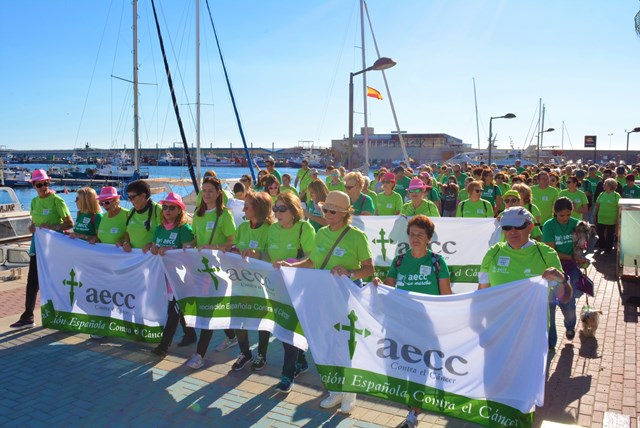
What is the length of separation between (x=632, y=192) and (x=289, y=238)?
10.6 meters

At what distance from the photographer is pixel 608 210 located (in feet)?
38.5

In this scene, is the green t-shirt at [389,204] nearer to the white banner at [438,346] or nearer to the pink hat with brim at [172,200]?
the pink hat with brim at [172,200]

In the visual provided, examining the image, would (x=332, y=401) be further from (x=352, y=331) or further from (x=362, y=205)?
(x=362, y=205)

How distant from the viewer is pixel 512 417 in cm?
395

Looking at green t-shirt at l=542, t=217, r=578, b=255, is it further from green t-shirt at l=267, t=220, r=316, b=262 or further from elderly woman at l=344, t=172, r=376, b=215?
green t-shirt at l=267, t=220, r=316, b=262

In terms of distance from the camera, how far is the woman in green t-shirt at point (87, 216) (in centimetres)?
676

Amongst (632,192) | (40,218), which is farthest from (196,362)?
(632,192)

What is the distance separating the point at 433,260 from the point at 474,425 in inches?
55.1

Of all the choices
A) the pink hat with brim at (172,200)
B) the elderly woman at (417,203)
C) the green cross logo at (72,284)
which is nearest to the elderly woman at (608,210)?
the elderly woman at (417,203)

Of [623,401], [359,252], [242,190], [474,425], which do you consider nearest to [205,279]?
[359,252]

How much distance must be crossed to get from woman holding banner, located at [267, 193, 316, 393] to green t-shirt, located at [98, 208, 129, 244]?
210cm

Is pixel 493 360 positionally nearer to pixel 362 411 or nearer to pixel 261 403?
pixel 362 411

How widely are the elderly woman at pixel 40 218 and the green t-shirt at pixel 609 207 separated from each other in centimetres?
1059

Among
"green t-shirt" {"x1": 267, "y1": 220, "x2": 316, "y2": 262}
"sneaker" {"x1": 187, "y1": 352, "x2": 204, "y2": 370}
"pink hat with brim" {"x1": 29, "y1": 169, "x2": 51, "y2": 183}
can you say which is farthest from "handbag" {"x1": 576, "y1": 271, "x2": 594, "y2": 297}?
"pink hat with brim" {"x1": 29, "y1": 169, "x2": 51, "y2": 183}
